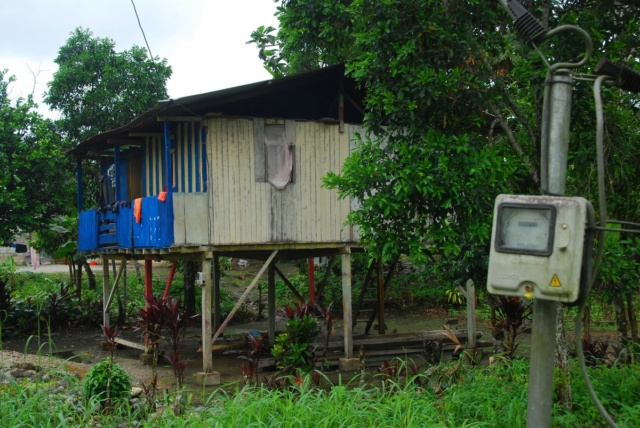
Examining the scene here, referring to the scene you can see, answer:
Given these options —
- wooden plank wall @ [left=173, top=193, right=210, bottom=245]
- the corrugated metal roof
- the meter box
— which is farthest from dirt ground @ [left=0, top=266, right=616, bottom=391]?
the meter box

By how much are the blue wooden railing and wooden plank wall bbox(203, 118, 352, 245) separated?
820 mm

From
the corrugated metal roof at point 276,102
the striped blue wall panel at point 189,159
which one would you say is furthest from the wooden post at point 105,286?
the striped blue wall panel at point 189,159

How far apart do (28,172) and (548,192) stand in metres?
19.1

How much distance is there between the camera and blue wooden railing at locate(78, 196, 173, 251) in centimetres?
1182

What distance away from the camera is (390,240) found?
24.8ft

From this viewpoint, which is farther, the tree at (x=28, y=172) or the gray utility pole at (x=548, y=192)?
the tree at (x=28, y=172)

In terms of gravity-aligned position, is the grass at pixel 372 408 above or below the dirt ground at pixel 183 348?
above

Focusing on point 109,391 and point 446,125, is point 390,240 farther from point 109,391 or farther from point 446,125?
point 109,391

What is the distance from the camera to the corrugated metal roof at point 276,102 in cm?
1162

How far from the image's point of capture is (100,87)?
22.1 m

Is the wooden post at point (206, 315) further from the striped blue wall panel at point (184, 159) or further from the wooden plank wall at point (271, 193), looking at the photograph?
the striped blue wall panel at point (184, 159)

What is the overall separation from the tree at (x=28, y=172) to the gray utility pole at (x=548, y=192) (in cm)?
1780

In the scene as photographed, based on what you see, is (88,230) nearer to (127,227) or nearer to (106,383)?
(127,227)

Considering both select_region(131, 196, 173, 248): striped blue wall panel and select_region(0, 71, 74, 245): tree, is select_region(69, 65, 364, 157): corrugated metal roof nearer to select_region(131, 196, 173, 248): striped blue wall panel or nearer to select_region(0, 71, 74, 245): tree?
select_region(131, 196, 173, 248): striped blue wall panel
